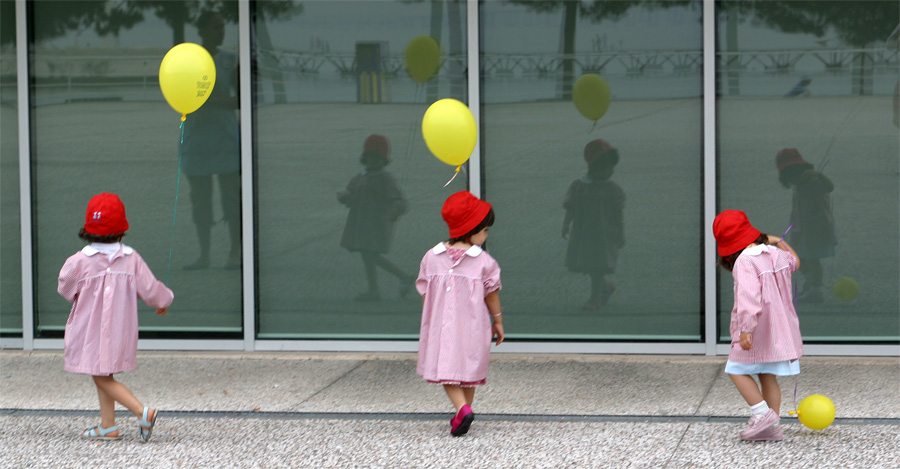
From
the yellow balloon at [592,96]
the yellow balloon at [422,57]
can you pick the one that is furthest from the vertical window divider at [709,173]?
the yellow balloon at [422,57]

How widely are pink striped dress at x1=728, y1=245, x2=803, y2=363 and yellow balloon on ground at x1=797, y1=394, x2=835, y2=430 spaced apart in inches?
11.4

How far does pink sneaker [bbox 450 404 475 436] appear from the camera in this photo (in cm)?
543

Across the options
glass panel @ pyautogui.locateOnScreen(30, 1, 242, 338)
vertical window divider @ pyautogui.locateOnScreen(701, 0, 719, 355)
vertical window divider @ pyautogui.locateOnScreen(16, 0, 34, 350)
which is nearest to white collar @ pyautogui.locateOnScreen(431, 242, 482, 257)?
vertical window divider @ pyautogui.locateOnScreen(701, 0, 719, 355)

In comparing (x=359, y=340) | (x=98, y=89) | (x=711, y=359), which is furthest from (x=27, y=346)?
(x=711, y=359)

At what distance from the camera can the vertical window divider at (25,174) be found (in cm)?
775

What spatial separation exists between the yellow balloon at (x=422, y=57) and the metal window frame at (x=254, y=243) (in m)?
0.25

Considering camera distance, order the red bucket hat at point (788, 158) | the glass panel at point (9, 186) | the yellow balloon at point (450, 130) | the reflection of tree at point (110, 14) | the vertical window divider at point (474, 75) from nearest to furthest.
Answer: the yellow balloon at point (450, 130), the red bucket hat at point (788, 158), the vertical window divider at point (474, 75), the reflection of tree at point (110, 14), the glass panel at point (9, 186)

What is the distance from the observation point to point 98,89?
7746mm

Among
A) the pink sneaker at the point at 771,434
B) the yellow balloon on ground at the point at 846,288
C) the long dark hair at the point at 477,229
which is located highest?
the long dark hair at the point at 477,229

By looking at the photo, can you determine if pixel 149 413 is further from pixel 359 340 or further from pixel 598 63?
pixel 598 63

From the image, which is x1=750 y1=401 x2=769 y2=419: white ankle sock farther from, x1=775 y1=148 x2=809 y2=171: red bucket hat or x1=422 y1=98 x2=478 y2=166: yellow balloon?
x1=775 y1=148 x2=809 y2=171: red bucket hat

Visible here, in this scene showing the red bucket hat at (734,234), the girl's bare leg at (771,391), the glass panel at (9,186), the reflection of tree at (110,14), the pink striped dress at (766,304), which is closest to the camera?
the pink striped dress at (766,304)

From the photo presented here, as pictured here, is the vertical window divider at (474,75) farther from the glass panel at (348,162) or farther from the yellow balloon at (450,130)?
the yellow balloon at (450,130)

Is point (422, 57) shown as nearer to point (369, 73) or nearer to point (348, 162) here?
point (369, 73)
